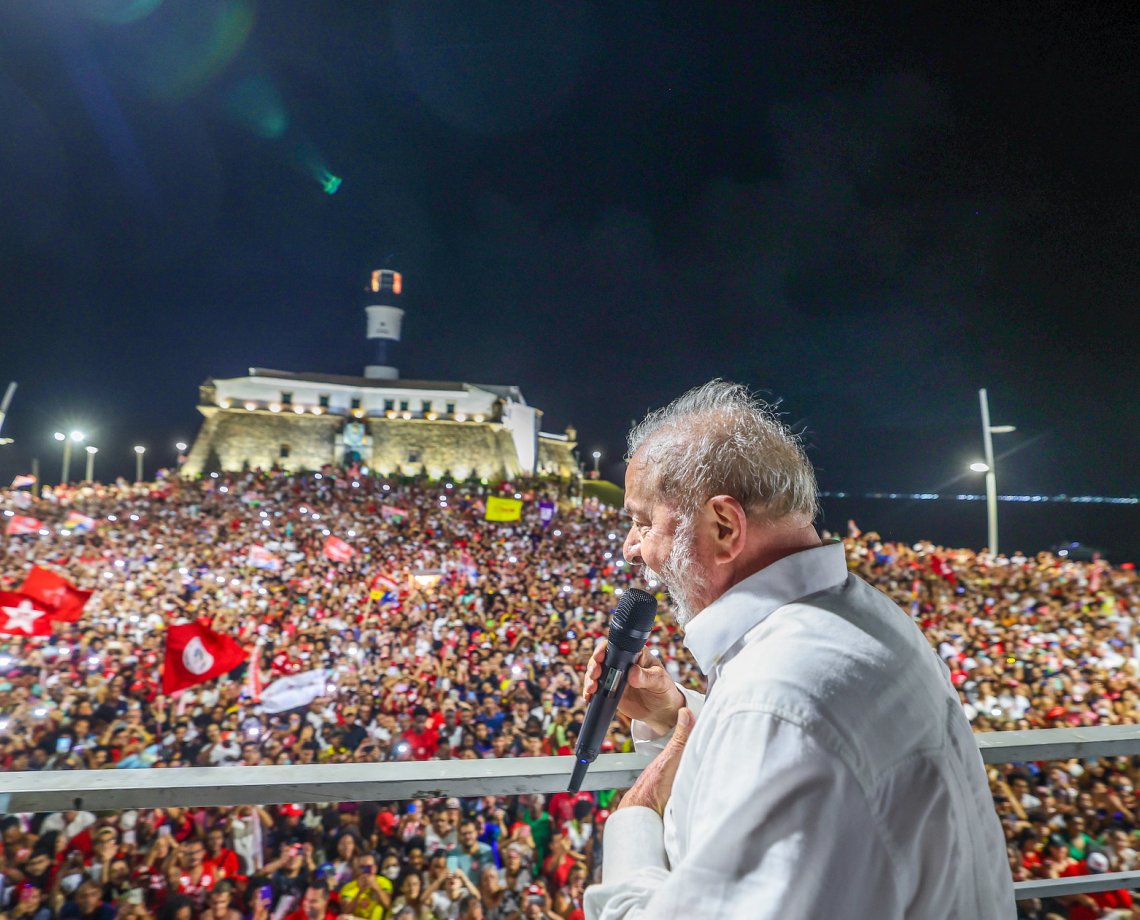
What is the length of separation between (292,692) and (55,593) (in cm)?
352

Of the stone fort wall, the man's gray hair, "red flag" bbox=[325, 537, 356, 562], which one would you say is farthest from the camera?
the stone fort wall

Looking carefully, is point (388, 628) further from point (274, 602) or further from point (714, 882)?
point (714, 882)

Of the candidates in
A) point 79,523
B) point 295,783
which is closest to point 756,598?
point 295,783

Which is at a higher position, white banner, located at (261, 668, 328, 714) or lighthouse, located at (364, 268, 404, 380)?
lighthouse, located at (364, 268, 404, 380)

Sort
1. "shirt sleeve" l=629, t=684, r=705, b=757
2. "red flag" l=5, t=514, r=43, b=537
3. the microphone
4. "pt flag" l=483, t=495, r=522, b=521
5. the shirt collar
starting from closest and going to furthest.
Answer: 1. the shirt collar
2. the microphone
3. "shirt sleeve" l=629, t=684, r=705, b=757
4. "red flag" l=5, t=514, r=43, b=537
5. "pt flag" l=483, t=495, r=522, b=521

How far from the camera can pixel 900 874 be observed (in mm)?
816

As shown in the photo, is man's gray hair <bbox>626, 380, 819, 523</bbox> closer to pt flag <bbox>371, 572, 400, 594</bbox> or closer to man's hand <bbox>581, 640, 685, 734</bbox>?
man's hand <bbox>581, 640, 685, 734</bbox>

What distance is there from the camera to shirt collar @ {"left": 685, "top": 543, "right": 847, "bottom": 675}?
1117 mm

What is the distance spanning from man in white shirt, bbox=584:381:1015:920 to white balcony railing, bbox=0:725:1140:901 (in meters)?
0.22

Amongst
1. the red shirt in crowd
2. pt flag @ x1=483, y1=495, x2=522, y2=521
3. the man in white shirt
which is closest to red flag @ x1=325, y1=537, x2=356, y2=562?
pt flag @ x1=483, y1=495, x2=522, y2=521

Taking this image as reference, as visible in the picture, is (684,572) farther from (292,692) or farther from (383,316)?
(383,316)

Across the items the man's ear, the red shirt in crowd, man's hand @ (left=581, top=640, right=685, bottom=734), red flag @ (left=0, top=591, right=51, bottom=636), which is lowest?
the red shirt in crowd

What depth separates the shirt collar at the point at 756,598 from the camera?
3.67ft

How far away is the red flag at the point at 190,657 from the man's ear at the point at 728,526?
6.90m
